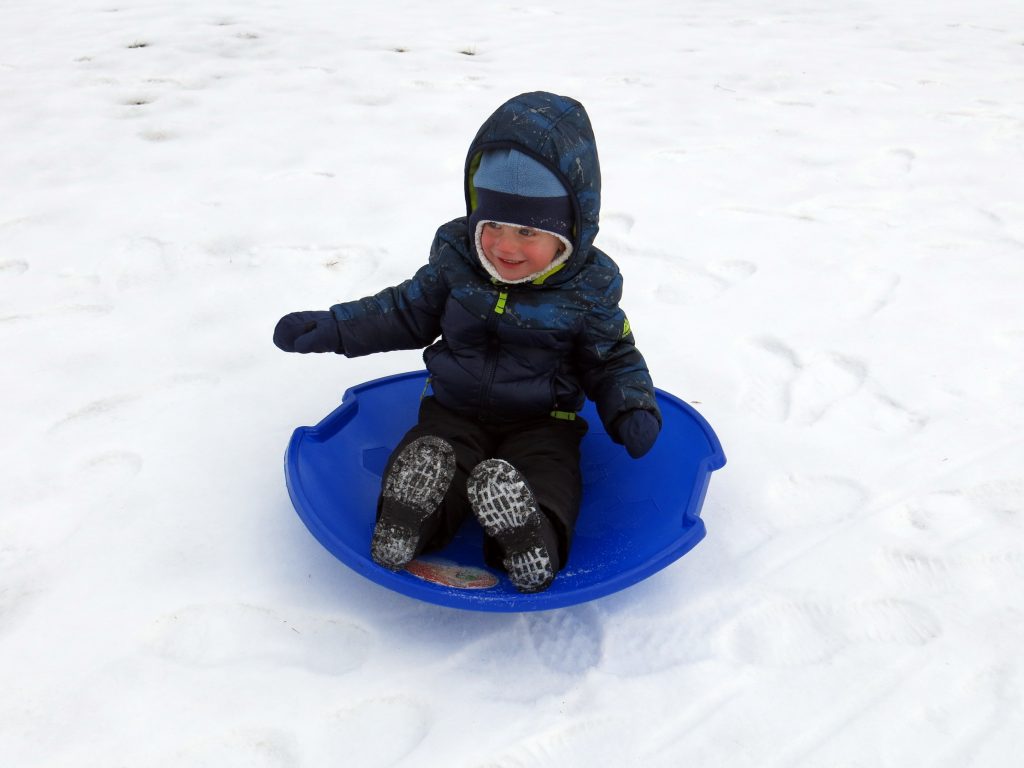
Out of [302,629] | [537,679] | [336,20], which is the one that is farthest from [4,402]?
[336,20]

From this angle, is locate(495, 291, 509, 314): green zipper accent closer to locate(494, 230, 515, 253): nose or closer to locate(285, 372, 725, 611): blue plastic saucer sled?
locate(494, 230, 515, 253): nose

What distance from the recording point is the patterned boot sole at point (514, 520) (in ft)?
4.09

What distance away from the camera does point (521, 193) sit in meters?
1.31

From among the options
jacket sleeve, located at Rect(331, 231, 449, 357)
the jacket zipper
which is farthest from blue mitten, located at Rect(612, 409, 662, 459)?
jacket sleeve, located at Rect(331, 231, 449, 357)

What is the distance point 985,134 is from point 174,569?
298cm

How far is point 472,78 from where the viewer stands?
3.53m

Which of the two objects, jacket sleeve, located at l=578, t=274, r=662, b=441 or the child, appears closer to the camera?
the child

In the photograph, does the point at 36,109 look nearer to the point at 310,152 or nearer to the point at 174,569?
the point at 310,152

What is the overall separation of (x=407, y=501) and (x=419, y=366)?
2.39ft

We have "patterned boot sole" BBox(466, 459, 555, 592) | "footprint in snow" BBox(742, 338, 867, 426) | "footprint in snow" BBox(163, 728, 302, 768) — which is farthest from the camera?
"footprint in snow" BBox(742, 338, 867, 426)

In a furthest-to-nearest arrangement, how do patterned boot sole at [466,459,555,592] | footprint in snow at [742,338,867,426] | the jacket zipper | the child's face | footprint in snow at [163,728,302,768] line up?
footprint in snow at [742,338,867,426] → the jacket zipper → the child's face → patterned boot sole at [466,459,555,592] → footprint in snow at [163,728,302,768]

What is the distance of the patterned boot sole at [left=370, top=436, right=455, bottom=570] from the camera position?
4.16ft

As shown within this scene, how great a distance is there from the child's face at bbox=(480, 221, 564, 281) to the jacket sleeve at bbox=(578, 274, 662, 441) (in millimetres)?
124

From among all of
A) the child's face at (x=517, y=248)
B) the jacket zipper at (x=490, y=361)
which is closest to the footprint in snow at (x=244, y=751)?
the jacket zipper at (x=490, y=361)
